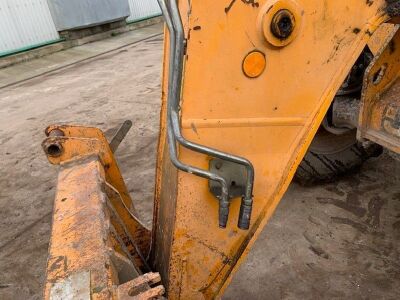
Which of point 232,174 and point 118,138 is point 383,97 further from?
point 118,138

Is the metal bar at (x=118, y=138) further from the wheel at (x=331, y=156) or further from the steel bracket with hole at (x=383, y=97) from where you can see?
the wheel at (x=331, y=156)

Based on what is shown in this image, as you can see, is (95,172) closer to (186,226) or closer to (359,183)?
(186,226)

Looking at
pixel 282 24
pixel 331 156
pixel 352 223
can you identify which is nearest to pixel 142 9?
pixel 331 156

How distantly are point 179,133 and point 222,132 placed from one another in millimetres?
140

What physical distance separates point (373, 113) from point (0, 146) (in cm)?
404

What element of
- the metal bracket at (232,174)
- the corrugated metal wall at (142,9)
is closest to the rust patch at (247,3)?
the metal bracket at (232,174)

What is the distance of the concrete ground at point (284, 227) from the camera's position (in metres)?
2.09

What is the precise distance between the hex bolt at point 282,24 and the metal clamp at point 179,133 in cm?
24

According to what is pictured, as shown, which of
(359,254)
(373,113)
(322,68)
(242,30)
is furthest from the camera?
(359,254)

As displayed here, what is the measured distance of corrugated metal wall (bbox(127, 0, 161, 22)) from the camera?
11328 millimetres

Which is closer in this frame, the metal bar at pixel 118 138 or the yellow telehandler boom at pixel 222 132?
the yellow telehandler boom at pixel 222 132

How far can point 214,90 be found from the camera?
103 cm

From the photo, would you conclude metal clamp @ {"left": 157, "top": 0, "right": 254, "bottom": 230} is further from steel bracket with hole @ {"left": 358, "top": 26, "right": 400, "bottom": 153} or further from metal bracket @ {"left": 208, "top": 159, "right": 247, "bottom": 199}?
steel bracket with hole @ {"left": 358, "top": 26, "right": 400, "bottom": 153}

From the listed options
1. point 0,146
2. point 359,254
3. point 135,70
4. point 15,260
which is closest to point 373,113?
point 359,254
